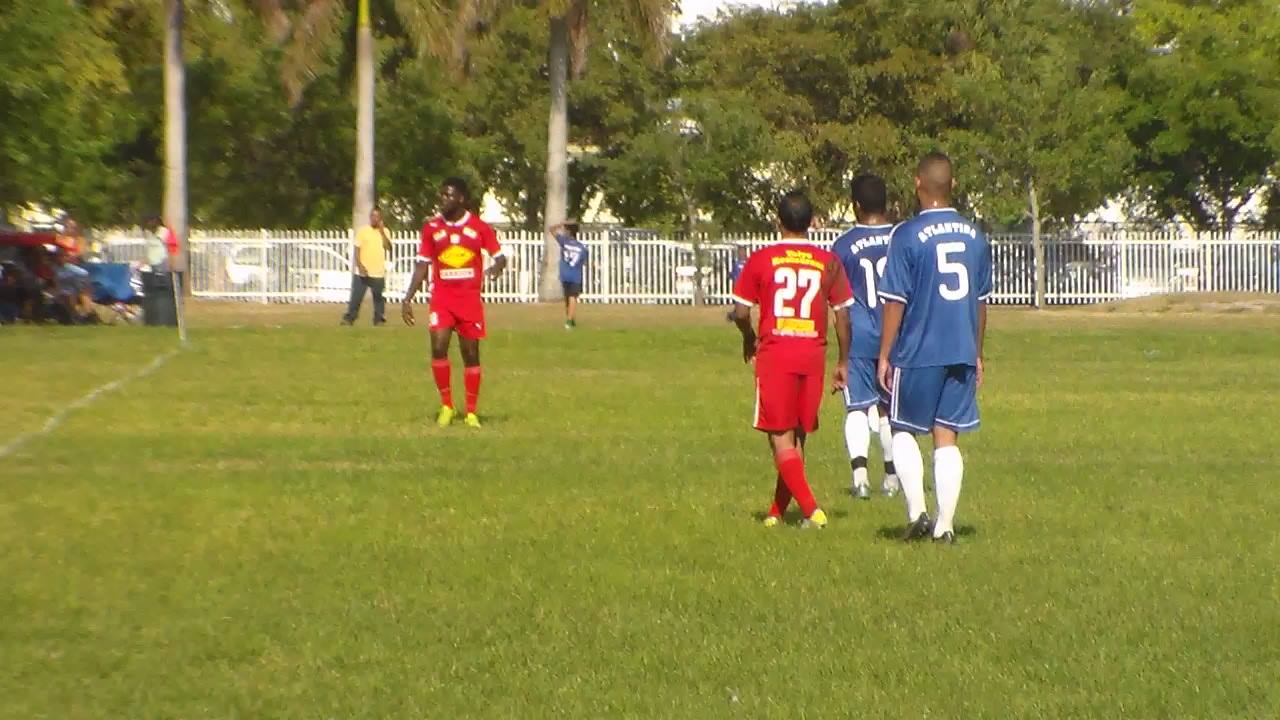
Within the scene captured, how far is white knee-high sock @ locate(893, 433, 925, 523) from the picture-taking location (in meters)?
10.9

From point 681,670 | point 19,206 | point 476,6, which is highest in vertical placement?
point 476,6

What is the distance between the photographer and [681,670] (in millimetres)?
7535

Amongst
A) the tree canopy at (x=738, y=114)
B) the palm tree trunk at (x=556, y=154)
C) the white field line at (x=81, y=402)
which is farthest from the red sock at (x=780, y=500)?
the palm tree trunk at (x=556, y=154)

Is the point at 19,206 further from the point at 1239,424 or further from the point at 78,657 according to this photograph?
the point at 78,657

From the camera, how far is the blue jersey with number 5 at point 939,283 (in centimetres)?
1049

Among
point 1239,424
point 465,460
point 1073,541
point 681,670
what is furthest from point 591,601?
point 1239,424

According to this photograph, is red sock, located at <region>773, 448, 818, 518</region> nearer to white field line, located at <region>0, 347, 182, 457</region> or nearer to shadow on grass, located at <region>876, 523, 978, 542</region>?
shadow on grass, located at <region>876, 523, 978, 542</region>

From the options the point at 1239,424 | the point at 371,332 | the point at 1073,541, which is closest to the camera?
the point at 1073,541

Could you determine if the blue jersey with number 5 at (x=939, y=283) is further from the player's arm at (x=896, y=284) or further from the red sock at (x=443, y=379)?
the red sock at (x=443, y=379)

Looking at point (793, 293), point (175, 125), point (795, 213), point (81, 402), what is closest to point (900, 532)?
point (793, 293)

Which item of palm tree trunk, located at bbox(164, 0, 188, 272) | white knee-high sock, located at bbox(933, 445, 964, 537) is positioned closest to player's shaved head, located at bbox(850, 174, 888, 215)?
white knee-high sock, located at bbox(933, 445, 964, 537)

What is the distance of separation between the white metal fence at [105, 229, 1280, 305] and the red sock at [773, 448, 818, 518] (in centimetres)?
3813

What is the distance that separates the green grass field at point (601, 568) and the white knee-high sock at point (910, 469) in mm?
304

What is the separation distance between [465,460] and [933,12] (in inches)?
1591
